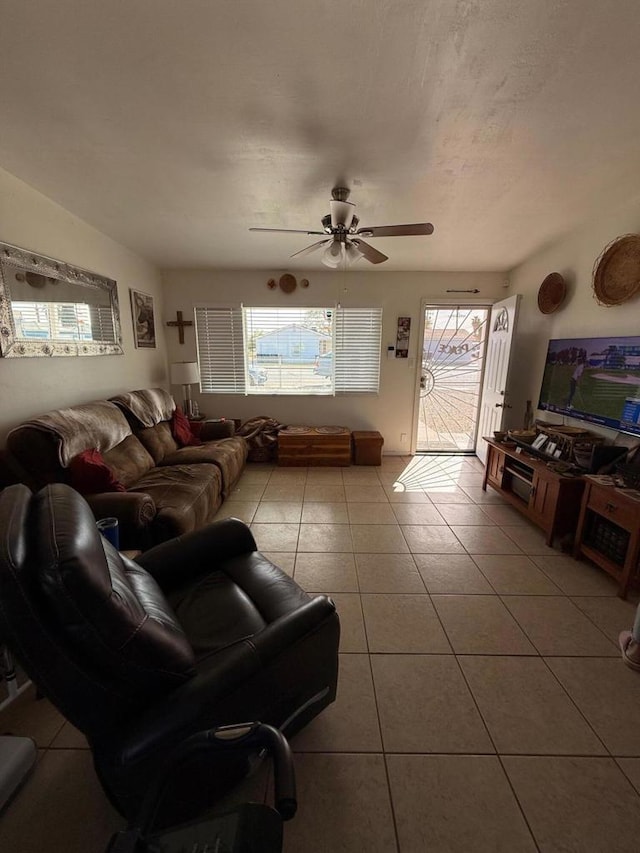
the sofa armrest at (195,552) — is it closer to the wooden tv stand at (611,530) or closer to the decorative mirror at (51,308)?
the decorative mirror at (51,308)

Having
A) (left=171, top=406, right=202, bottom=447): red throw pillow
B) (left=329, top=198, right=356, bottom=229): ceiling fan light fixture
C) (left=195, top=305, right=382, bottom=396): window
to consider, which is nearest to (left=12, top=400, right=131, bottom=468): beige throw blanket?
(left=171, top=406, right=202, bottom=447): red throw pillow

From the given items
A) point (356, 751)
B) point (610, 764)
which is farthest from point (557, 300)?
point (356, 751)

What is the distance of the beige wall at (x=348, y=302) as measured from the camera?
14.2 feet

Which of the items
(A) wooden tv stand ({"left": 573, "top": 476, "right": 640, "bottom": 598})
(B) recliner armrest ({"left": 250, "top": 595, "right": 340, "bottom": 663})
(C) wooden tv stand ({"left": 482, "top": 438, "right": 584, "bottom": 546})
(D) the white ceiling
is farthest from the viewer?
(C) wooden tv stand ({"left": 482, "top": 438, "right": 584, "bottom": 546})

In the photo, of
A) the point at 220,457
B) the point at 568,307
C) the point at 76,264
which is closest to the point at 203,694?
the point at 220,457

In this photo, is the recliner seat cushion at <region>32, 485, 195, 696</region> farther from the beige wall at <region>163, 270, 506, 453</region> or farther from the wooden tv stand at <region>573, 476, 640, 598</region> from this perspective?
the beige wall at <region>163, 270, 506, 453</region>

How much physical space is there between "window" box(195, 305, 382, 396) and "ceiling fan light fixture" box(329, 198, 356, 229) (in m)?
2.11

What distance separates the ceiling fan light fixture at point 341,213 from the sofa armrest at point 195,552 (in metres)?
2.03

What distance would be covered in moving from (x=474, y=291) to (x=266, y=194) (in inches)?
117

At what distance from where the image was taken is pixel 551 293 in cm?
322

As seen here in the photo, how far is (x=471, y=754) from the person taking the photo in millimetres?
1255

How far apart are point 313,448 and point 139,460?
6.55ft

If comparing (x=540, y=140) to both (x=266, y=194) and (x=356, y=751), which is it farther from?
(x=356, y=751)

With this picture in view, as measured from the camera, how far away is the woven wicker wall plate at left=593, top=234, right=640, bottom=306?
7.80 ft
